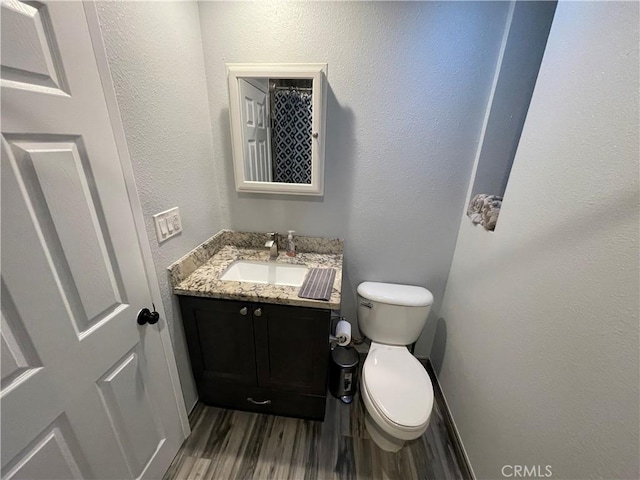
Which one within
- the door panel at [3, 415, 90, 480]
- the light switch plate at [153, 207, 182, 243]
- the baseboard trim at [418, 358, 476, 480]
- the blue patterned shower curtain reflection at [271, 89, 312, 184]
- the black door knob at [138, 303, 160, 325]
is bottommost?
the baseboard trim at [418, 358, 476, 480]

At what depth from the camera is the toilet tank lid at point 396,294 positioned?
4.62 ft

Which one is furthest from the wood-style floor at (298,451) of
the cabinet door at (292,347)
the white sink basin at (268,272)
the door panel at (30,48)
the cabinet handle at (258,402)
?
the door panel at (30,48)

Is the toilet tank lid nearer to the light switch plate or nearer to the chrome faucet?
the chrome faucet

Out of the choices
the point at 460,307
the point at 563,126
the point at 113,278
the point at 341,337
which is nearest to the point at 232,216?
the point at 113,278

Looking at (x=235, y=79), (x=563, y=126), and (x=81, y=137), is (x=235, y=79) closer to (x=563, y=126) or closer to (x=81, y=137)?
(x=81, y=137)

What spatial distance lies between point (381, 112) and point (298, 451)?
1.80 meters

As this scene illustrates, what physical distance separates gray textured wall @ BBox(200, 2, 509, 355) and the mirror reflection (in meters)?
0.13

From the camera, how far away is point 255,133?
1.34m

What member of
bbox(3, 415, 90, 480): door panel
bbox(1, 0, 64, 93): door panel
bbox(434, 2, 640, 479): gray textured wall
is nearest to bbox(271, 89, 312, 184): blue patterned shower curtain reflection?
bbox(1, 0, 64, 93): door panel

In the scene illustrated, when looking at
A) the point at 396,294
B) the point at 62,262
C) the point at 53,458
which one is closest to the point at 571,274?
the point at 396,294

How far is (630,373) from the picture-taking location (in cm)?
→ 56

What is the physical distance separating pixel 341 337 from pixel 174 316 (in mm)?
846

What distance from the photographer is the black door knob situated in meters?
0.91

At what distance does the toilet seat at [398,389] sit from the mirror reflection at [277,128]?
1.08 m
